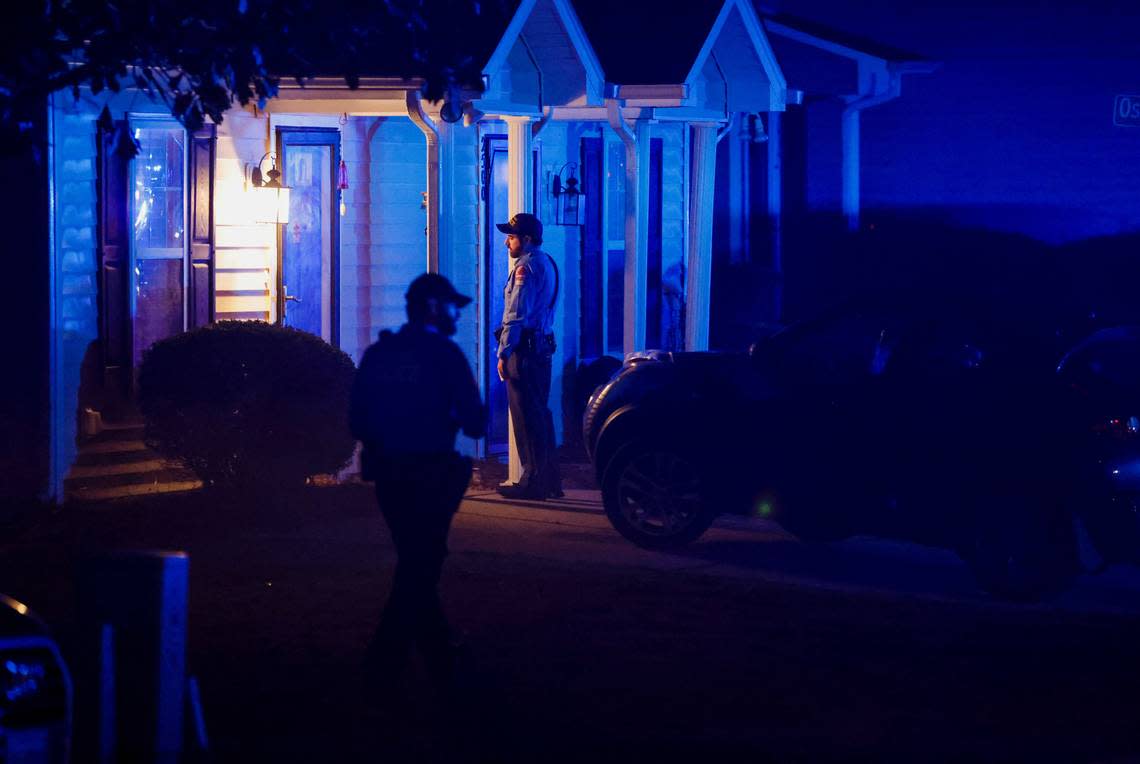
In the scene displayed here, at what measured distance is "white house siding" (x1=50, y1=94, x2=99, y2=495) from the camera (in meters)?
12.5

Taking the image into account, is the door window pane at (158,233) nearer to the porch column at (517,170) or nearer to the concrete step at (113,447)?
the concrete step at (113,447)

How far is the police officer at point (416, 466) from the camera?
7.55 meters

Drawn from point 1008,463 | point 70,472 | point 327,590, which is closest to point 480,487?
point 70,472

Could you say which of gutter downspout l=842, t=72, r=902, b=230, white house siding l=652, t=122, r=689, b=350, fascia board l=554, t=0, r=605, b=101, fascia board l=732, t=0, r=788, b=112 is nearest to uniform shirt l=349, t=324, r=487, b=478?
fascia board l=554, t=0, r=605, b=101

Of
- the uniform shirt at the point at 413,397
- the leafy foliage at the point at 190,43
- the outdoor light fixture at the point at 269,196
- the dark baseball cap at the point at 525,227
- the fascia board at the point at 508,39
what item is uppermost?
the fascia board at the point at 508,39

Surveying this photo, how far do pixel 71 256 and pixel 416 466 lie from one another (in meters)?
6.08

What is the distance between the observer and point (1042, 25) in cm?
2008

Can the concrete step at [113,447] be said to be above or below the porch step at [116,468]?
above

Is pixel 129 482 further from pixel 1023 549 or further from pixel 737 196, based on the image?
pixel 737 196

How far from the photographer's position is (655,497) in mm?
→ 11188

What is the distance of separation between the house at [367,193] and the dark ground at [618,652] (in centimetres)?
208

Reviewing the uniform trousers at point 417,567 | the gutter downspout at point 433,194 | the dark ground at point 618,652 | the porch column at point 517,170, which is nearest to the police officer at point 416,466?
the uniform trousers at point 417,567

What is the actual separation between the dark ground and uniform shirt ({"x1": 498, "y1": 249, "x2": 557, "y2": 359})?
1.49 metres

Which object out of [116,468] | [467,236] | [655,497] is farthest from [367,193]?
[655,497]
